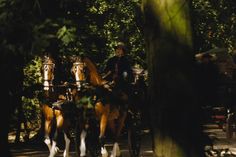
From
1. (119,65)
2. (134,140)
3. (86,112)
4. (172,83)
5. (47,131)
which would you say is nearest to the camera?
(172,83)

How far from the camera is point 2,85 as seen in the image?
242 inches

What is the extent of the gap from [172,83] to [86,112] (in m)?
1.57

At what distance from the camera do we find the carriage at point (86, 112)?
18.6ft

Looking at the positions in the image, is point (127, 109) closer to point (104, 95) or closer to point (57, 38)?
point (104, 95)

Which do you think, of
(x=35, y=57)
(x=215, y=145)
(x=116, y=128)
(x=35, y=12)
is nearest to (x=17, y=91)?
(x=35, y=57)

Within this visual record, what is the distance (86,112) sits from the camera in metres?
5.82

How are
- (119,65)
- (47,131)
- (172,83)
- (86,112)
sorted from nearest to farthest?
1. (172,83)
2. (86,112)
3. (119,65)
4. (47,131)

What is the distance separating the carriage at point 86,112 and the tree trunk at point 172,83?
1035 millimetres

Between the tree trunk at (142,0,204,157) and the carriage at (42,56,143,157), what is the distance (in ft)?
3.40

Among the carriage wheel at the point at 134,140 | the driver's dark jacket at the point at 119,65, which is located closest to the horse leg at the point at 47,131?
the carriage wheel at the point at 134,140

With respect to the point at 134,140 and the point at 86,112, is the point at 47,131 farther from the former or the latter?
the point at 86,112

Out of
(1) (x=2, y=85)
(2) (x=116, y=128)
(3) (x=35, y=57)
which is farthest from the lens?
(2) (x=116, y=128)

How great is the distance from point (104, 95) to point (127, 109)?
37cm

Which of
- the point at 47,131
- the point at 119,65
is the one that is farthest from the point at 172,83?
the point at 47,131
